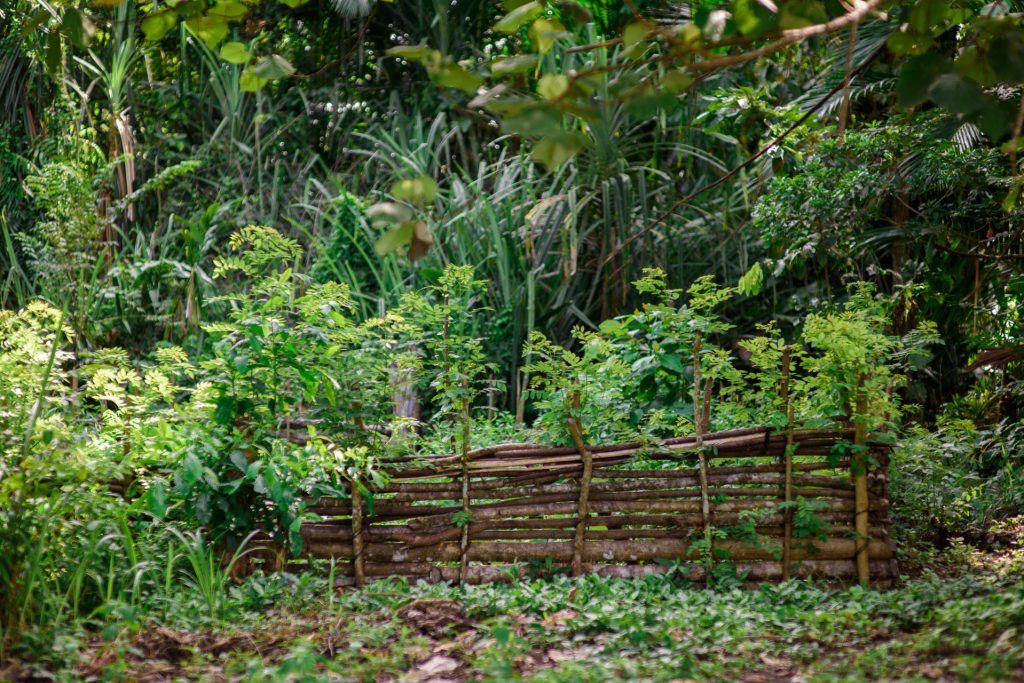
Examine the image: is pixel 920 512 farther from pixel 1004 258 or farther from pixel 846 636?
pixel 846 636

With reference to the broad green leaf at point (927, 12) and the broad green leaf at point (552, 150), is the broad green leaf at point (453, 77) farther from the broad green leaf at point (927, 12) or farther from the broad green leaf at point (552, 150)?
the broad green leaf at point (927, 12)

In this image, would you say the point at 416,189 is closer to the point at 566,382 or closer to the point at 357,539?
the point at 566,382

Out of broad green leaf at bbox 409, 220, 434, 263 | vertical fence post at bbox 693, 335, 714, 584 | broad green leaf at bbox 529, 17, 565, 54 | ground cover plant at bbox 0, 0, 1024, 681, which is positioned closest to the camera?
broad green leaf at bbox 409, 220, 434, 263

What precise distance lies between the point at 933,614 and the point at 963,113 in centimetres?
178

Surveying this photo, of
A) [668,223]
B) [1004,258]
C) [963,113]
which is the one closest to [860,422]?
[1004,258]

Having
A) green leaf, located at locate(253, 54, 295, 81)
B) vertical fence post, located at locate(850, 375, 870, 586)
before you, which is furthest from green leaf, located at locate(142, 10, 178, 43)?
vertical fence post, located at locate(850, 375, 870, 586)

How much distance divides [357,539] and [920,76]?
106 inches

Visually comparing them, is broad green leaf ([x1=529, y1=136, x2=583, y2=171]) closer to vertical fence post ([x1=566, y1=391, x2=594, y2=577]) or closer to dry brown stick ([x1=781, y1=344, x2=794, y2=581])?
vertical fence post ([x1=566, y1=391, x2=594, y2=577])

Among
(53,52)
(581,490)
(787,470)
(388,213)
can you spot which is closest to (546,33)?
(388,213)

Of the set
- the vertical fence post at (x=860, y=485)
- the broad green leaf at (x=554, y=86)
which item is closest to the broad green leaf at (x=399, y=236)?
the broad green leaf at (x=554, y=86)

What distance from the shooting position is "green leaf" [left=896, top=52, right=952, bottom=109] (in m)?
2.14

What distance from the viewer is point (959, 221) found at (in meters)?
5.11

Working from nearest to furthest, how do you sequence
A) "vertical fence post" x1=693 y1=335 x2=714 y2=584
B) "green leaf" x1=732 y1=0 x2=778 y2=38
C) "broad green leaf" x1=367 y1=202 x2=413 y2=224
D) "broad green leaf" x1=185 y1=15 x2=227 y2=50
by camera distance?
"broad green leaf" x1=367 y1=202 x2=413 y2=224 → "green leaf" x1=732 y1=0 x2=778 y2=38 → "broad green leaf" x1=185 y1=15 x2=227 y2=50 → "vertical fence post" x1=693 y1=335 x2=714 y2=584

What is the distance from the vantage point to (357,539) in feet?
12.4
